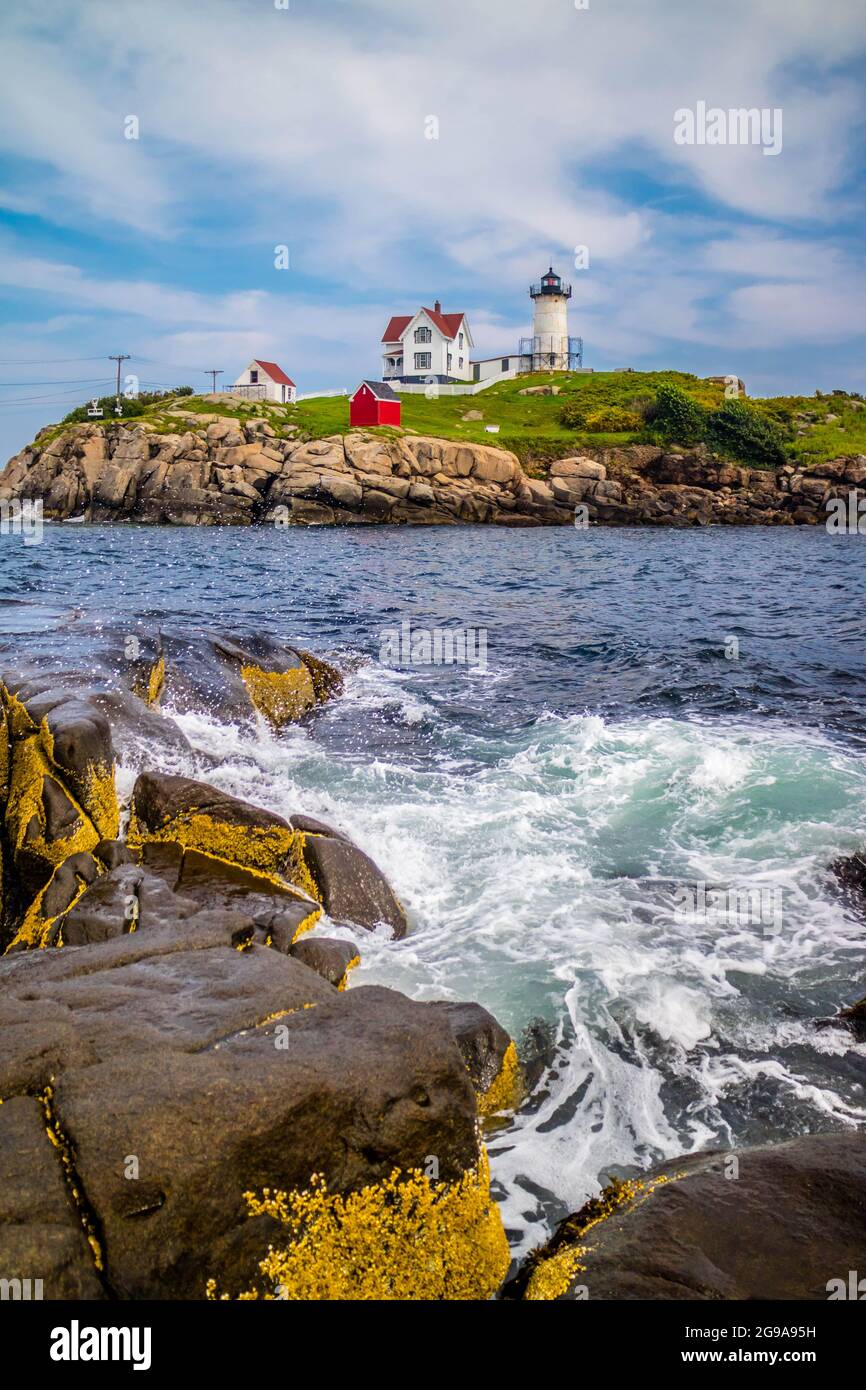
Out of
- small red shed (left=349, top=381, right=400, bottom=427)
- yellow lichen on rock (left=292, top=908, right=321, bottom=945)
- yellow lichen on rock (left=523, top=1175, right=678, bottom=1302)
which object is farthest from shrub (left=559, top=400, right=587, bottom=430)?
yellow lichen on rock (left=523, top=1175, right=678, bottom=1302)

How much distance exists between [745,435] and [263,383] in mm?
53221

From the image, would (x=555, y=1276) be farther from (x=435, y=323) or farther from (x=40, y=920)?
(x=435, y=323)

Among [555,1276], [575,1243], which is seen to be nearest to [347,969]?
[575,1243]

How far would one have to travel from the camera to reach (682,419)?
80.1 metres

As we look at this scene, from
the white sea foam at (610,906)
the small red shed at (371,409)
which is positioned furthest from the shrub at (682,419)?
the white sea foam at (610,906)

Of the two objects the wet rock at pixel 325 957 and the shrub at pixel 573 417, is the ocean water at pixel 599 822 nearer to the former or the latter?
the wet rock at pixel 325 957

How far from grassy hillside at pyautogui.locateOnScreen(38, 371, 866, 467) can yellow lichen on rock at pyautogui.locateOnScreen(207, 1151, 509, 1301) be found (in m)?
71.7

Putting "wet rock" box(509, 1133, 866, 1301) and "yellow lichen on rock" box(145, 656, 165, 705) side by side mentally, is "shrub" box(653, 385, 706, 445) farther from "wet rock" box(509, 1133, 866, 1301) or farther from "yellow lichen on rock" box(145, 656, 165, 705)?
"wet rock" box(509, 1133, 866, 1301)

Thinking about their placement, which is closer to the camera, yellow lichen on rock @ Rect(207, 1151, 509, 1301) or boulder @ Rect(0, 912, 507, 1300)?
boulder @ Rect(0, 912, 507, 1300)

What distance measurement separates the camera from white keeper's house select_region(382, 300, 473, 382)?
106 meters

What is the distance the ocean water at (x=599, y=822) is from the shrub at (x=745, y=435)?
177 feet

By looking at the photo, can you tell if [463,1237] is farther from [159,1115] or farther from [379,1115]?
[159,1115]

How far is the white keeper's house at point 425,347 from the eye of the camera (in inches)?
4183

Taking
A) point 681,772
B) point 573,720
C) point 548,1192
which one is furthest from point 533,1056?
point 573,720
